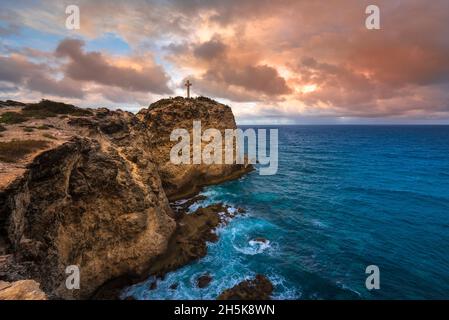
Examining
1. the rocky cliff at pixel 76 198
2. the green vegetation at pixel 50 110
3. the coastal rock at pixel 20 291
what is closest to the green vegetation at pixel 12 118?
the rocky cliff at pixel 76 198

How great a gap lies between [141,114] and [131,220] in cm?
3690

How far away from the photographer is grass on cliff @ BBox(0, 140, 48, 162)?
14591mm

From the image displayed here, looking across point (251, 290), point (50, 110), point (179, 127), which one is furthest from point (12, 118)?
point (179, 127)

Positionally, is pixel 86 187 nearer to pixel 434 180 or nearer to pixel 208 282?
pixel 208 282

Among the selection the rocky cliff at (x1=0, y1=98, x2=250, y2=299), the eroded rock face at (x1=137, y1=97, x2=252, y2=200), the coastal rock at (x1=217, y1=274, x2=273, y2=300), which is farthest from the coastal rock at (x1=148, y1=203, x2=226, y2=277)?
the eroded rock face at (x1=137, y1=97, x2=252, y2=200)

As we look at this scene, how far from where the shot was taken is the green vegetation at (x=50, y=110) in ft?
84.4

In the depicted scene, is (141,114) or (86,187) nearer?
(86,187)

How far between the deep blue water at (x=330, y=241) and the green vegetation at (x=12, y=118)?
1939cm

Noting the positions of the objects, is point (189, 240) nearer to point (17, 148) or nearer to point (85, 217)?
point (85, 217)

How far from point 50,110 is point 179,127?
29622mm

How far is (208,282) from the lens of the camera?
24422 mm

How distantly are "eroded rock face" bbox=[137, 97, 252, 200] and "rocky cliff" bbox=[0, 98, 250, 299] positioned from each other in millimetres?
15062

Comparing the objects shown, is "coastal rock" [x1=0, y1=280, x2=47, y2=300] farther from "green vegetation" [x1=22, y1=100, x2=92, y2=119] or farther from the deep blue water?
"green vegetation" [x1=22, y1=100, x2=92, y2=119]
